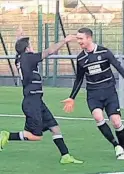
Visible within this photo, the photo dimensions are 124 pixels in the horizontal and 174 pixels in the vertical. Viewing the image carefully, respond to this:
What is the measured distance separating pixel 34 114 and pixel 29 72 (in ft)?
1.75

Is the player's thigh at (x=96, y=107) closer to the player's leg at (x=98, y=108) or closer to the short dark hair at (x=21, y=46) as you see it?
the player's leg at (x=98, y=108)

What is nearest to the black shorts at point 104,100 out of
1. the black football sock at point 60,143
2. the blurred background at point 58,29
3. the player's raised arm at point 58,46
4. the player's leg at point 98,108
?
the player's leg at point 98,108

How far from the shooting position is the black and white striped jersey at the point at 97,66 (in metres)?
9.88

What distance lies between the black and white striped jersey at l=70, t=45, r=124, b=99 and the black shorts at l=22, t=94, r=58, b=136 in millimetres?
803

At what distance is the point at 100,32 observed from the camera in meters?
25.7

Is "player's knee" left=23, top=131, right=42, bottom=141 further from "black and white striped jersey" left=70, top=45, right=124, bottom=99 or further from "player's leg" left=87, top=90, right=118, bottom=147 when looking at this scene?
"black and white striped jersey" left=70, top=45, right=124, bottom=99

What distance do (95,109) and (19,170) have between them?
1.51m

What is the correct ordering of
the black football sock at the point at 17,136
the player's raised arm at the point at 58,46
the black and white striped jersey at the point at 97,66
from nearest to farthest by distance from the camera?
the player's raised arm at the point at 58,46 → the black football sock at the point at 17,136 → the black and white striped jersey at the point at 97,66

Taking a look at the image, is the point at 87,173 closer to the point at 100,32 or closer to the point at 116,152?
the point at 116,152

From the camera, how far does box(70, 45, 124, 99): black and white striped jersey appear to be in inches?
389

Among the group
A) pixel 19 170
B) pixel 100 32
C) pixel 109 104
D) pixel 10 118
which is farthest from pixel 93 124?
pixel 100 32

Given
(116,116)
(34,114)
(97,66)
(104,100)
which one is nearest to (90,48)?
(97,66)

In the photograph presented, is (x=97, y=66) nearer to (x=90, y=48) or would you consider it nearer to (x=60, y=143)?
(x=90, y=48)

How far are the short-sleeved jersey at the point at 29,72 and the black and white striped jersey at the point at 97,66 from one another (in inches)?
29.4
